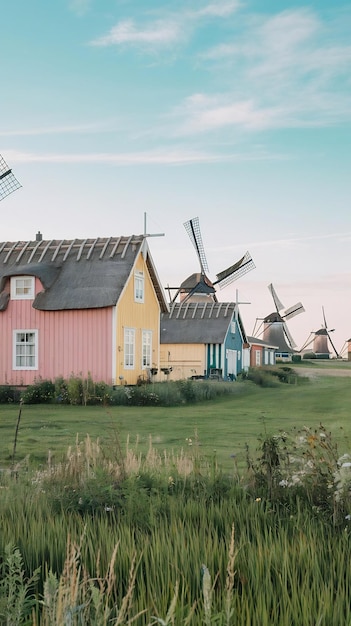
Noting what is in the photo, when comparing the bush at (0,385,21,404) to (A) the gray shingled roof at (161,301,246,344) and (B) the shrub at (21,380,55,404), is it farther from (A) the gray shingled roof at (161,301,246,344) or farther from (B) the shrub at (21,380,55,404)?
(A) the gray shingled roof at (161,301,246,344)

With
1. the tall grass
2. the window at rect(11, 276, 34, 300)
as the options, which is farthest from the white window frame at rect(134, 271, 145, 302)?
the tall grass

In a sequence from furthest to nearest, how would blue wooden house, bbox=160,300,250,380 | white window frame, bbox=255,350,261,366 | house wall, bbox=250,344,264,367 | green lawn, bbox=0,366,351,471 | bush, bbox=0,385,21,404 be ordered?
white window frame, bbox=255,350,261,366
house wall, bbox=250,344,264,367
blue wooden house, bbox=160,300,250,380
bush, bbox=0,385,21,404
green lawn, bbox=0,366,351,471

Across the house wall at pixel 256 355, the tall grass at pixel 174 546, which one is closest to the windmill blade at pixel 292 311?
the house wall at pixel 256 355

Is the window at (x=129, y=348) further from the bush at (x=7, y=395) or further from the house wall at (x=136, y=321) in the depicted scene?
the bush at (x=7, y=395)

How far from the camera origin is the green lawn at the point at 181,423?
14.3 m

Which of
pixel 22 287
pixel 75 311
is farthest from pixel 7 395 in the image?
pixel 22 287

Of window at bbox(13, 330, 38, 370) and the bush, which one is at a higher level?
window at bbox(13, 330, 38, 370)

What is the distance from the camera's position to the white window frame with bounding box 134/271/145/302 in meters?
32.2

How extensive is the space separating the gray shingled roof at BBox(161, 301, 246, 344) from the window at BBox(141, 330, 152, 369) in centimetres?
1012

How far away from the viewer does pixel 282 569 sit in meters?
4.65

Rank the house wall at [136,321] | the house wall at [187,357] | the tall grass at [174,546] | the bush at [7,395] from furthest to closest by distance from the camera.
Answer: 1. the house wall at [187,357]
2. the house wall at [136,321]
3. the bush at [7,395]
4. the tall grass at [174,546]

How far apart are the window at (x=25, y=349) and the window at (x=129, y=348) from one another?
11.9 feet

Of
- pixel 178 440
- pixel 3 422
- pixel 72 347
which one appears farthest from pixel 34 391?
pixel 178 440

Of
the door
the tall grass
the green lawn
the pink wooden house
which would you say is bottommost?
the green lawn
